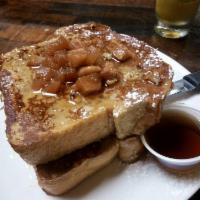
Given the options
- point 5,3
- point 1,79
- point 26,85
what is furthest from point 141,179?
point 5,3

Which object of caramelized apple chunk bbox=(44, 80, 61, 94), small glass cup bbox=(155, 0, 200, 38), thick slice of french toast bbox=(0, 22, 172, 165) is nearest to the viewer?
thick slice of french toast bbox=(0, 22, 172, 165)

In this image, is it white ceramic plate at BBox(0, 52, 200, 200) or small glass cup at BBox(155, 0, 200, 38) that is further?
small glass cup at BBox(155, 0, 200, 38)

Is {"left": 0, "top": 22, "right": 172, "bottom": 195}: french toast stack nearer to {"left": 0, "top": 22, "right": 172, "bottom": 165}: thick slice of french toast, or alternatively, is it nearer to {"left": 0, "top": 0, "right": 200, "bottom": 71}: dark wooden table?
{"left": 0, "top": 22, "right": 172, "bottom": 165}: thick slice of french toast

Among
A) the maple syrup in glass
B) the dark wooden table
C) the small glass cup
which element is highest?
the small glass cup

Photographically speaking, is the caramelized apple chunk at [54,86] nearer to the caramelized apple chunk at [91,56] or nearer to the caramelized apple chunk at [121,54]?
the caramelized apple chunk at [91,56]

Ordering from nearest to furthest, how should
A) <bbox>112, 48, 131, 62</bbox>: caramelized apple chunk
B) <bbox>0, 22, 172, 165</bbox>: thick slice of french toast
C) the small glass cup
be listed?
<bbox>0, 22, 172, 165</bbox>: thick slice of french toast < <bbox>112, 48, 131, 62</bbox>: caramelized apple chunk < the small glass cup

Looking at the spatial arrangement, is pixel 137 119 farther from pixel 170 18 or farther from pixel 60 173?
pixel 170 18

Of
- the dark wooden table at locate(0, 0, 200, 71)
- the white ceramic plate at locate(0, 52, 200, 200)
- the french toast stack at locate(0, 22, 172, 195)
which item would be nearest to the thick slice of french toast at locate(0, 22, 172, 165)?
the french toast stack at locate(0, 22, 172, 195)

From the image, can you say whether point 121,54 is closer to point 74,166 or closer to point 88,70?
point 88,70
